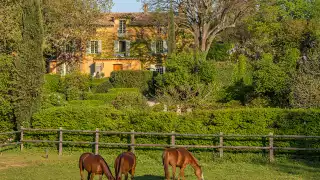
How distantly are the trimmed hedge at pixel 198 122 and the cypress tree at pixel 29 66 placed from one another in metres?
2.20

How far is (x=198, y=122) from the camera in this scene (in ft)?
67.3

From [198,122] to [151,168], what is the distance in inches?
130

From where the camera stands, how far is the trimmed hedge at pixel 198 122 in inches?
781

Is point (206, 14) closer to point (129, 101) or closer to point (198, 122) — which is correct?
point (129, 101)

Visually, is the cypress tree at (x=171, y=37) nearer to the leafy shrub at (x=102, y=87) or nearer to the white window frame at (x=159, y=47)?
the leafy shrub at (x=102, y=87)

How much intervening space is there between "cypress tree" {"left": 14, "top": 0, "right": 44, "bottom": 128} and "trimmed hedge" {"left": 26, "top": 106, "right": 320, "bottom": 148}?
2199 mm

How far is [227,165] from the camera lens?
18.9m

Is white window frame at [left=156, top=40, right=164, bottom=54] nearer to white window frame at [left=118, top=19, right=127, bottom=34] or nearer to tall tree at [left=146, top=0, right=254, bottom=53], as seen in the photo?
white window frame at [left=118, top=19, right=127, bottom=34]

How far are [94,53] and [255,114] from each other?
1748 inches

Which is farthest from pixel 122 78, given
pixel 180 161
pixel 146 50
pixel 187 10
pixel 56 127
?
pixel 180 161

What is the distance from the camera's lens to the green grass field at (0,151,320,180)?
16422mm

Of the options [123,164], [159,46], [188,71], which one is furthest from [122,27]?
[123,164]

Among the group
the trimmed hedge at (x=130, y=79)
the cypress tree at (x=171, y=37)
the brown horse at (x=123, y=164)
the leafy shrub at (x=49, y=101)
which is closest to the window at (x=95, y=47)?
the cypress tree at (x=171, y=37)

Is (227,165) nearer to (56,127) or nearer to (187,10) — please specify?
(56,127)
